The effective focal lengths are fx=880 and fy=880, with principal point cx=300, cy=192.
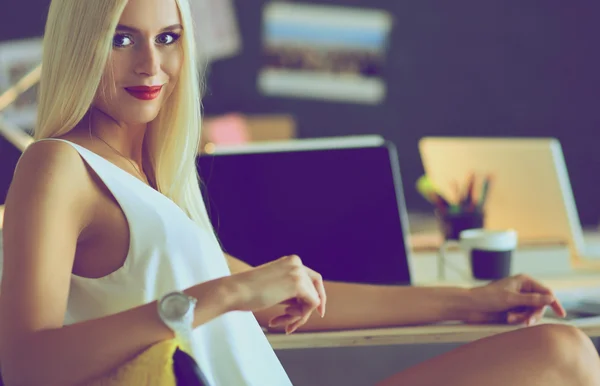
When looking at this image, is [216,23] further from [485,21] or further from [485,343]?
[485,21]

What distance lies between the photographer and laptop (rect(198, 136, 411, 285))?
164 centimetres

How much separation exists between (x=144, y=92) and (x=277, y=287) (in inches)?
14.0

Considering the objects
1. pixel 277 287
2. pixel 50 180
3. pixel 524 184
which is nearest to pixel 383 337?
pixel 277 287

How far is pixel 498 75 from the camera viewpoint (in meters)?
4.41

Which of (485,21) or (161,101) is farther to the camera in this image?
(485,21)

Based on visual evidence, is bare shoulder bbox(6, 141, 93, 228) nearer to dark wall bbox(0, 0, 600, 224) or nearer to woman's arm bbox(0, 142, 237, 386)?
woman's arm bbox(0, 142, 237, 386)

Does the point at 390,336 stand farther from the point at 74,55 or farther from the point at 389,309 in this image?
the point at 74,55

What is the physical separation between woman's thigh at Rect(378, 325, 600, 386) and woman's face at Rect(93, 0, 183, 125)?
0.52m

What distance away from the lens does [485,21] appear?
4.39 m

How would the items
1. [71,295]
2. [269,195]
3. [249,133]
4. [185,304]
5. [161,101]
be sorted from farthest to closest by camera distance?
[249,133] → [269,195] → [161,101] → [71,295] → [185,304]

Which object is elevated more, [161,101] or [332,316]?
[161,101]

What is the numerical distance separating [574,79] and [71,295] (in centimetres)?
376

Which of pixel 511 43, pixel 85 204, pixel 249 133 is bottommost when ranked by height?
pixel 249 133

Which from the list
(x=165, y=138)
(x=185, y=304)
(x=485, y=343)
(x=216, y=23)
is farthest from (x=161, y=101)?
(x=216, y=23)
